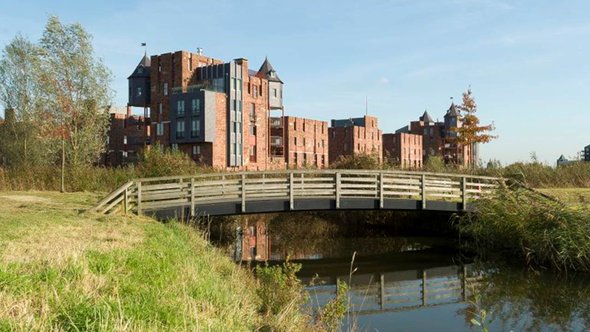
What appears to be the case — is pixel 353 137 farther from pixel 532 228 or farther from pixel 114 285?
pixel 114 285

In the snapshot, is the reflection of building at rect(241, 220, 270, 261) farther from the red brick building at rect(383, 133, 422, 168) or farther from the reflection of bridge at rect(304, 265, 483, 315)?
the red brick building at rect(383, 133, 422, 168)

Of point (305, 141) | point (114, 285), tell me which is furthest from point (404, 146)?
point (114, 285)

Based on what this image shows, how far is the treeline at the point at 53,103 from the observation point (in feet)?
93.9

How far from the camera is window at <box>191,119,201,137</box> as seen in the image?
52.8 m

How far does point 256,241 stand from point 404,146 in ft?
247

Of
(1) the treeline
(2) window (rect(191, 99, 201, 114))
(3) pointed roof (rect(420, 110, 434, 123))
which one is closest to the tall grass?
(1) the treeline

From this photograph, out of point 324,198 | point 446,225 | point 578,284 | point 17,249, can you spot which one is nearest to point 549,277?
point 578,284

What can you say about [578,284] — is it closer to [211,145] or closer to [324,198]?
[324,198]

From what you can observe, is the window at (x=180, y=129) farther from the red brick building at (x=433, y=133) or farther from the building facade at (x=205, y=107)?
the red brick building at (x=433, y=133)

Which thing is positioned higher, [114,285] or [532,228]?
[114,285]

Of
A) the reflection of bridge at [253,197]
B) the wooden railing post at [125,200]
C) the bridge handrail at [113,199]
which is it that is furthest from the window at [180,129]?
the wooden railing post at [125,200]

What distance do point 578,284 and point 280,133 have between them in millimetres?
54633

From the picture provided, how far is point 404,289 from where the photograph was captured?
13.1 metres

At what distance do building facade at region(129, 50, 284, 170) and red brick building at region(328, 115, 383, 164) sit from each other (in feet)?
79.6
